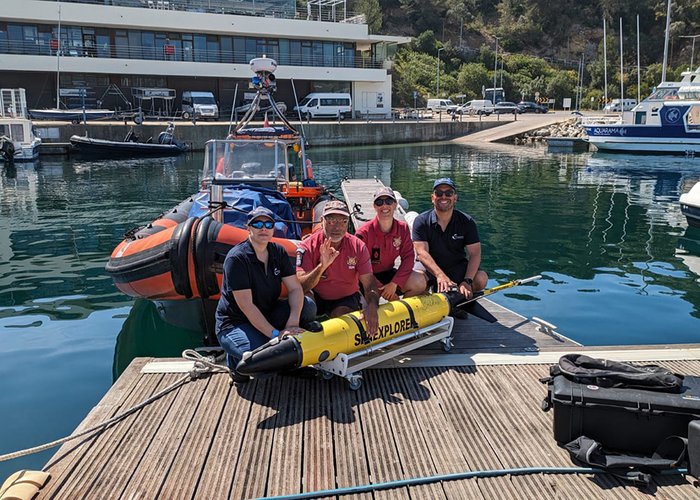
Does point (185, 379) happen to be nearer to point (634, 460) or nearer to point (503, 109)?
point (634, 460)

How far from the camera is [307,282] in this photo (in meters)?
5.43

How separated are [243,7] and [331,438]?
48418 mm

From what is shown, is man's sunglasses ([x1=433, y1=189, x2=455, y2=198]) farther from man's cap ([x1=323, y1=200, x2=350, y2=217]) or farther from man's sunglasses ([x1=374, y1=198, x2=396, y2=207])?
man's cap ([x1=323, y1=200, x2=350, y2=217])

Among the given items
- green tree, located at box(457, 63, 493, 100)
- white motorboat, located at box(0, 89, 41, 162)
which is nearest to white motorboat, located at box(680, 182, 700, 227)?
white motorboat, located at box(0, 89, 41, 162)

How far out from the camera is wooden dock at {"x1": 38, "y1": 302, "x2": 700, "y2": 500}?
3725mm

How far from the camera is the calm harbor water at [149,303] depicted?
710 centimetres

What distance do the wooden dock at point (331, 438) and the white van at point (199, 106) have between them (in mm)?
36532

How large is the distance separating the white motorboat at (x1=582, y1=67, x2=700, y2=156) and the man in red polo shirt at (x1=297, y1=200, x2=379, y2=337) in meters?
33.6

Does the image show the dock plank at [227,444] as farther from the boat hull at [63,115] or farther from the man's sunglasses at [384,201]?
the boat hull at [63,115]

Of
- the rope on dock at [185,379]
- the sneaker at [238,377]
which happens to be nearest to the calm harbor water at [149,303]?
the rope on dock at [185,379]

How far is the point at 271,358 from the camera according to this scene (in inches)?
181

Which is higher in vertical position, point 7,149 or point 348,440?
point 7,149

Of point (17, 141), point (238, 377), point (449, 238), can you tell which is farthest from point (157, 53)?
point (238, 377)

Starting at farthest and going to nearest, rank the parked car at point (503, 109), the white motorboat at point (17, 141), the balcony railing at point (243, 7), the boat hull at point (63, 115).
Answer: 1. the parked car at point (503, 109)
2. the balcony railing at point (243, 7)
3. the boat hull at point (63, 115)
4. the white motorboat at point (17, 141)
